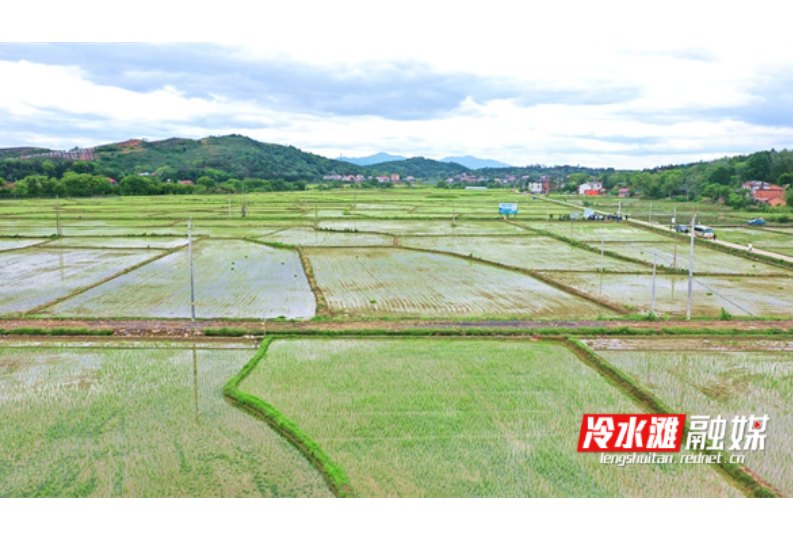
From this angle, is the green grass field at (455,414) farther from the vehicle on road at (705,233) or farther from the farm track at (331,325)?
the vehicle on road at (705,233)

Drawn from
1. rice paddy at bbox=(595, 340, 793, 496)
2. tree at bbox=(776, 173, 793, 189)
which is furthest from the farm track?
tree at bbox=(776, 173, 793, 189)

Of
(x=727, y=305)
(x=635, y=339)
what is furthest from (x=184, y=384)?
(x=727, y=305)

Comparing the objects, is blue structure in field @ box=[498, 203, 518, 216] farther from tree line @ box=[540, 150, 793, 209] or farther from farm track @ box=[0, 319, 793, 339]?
farm track @ box=[0, 319, 793, 339]

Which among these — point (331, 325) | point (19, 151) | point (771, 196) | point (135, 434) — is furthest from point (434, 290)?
point (19, 151)

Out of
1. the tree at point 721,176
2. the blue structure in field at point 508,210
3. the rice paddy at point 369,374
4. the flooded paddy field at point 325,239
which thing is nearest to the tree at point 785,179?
the tree at point 721,176

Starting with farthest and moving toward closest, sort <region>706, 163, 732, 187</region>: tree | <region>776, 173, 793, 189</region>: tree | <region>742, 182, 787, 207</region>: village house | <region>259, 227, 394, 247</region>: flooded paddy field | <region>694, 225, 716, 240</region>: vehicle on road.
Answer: <region>706, 163, 732, 187</region>: tree → <region>776, 173, 793, 189</region>: tree → <region>742, 182, 787, 207</region>: village house → <region>694, 225, 716, 240</region>: vehicle on road → <region>259, 227, 394, 247</region>: flooded paddy field

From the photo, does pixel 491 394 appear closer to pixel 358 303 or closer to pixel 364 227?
pixel 358 303
